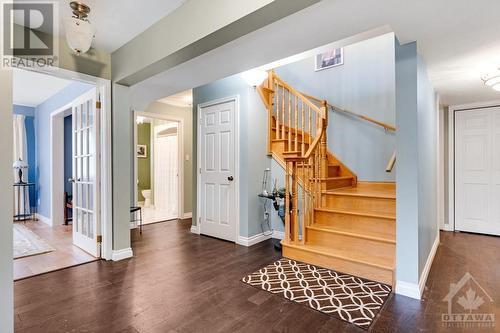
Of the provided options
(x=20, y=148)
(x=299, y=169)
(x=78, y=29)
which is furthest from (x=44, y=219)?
(x=299, y=169)

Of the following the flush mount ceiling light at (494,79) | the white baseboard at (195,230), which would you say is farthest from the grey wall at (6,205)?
the flush mount ceiling light at (494,79)

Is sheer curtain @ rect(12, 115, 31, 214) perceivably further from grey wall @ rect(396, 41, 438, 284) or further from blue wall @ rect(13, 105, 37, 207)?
grey wall @ rect(396, 41, 438, 284)

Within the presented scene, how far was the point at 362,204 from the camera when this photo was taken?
318 centimetres

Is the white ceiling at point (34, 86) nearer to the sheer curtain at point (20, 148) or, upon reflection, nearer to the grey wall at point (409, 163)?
the sheer curtain at point (20, 148)

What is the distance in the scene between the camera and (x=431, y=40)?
6.82ft

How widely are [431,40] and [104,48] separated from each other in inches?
126

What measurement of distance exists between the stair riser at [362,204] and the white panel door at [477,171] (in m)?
2.36

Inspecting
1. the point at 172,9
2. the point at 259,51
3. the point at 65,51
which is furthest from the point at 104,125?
the point at 259,51

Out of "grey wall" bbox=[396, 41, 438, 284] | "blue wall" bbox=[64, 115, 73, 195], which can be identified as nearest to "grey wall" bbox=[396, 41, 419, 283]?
"grey wall" bbox=[396, 41, 438, 284]

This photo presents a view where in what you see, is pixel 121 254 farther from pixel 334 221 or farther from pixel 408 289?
pixel 408 289

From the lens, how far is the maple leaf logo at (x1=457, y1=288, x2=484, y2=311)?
206 cm

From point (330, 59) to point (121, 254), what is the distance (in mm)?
4414

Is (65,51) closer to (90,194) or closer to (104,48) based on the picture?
(104,48)

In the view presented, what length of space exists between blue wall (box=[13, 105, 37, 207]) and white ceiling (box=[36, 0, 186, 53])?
4486 millimetres
